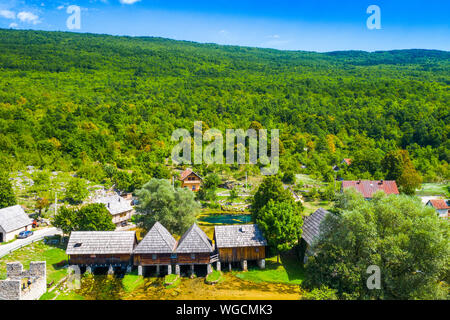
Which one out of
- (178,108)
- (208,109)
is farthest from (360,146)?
(178,108)

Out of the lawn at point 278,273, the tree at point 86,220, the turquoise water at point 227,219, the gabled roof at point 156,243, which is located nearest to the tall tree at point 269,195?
the lawn at point 278,273

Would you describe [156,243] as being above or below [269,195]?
below

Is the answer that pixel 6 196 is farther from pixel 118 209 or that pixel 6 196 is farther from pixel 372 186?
pixel 372 186

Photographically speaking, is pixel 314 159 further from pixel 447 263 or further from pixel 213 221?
pixel 447 263

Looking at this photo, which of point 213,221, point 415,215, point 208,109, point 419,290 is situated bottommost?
point 213,221

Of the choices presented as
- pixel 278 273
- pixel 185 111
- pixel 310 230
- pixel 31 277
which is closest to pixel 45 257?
pixel 31 277

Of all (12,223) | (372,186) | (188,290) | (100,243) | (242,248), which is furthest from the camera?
(372,186)
